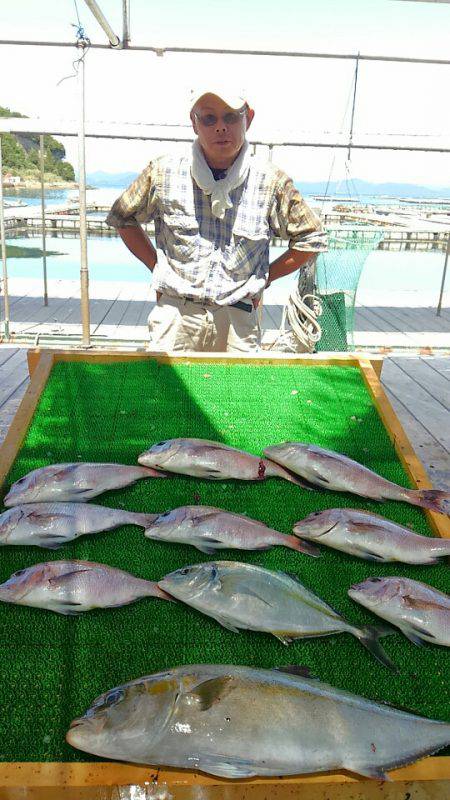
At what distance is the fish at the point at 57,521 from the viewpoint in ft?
7.01

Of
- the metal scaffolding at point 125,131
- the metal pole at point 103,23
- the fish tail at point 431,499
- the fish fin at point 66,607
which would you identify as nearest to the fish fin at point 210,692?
the fish fin at point 66,607

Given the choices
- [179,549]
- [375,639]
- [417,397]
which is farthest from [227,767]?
[417,397]

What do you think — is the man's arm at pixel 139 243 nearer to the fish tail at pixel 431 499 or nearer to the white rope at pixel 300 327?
the white rope at pixel 300 327

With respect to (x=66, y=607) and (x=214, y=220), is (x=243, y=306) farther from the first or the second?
(x=66, y=607)

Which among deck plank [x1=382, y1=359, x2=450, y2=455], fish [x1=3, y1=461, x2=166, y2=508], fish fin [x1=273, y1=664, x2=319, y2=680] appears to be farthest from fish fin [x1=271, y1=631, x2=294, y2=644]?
deck plank [x1=382, y1=359, x2=450, y2=455]

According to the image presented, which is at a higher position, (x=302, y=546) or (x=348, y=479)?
(x=348, y=479)

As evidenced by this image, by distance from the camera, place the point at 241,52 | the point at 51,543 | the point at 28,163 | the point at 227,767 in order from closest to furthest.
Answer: the point at 227,767 → the point at 51,543 → the point at 241,52 → the point at 28,163

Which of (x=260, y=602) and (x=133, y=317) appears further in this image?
(x=133, y=317)

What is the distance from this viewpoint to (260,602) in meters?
1.87

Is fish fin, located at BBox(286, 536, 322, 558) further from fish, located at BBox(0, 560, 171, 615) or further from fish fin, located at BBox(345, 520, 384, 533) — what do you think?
fish, located at BBox(0, 560, 171, 615)

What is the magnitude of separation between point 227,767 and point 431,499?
4.64 feet

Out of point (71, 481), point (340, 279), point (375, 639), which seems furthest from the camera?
point (340, 279)

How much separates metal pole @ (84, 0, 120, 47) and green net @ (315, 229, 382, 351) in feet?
9.51

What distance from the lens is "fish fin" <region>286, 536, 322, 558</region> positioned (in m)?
2.16
